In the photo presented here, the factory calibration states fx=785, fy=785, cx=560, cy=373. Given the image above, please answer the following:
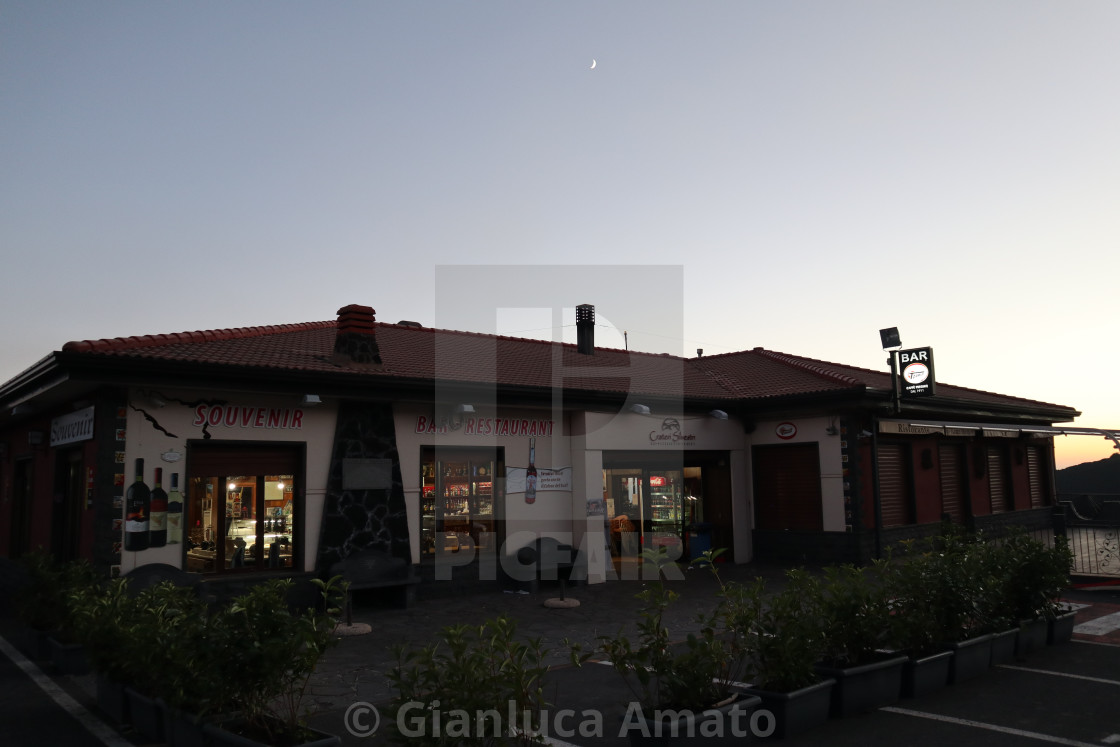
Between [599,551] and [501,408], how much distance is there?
342 centimetres

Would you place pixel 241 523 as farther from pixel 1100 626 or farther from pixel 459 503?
pixel 1100 626

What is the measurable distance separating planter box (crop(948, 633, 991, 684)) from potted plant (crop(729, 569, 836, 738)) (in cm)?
181

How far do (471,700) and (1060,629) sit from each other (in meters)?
8.03

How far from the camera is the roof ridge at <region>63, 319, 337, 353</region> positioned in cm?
1056

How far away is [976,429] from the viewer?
2036cm

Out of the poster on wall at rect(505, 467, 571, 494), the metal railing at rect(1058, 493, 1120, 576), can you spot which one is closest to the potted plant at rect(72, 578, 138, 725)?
the poster on wall at rect(505, 467, 571, 494)

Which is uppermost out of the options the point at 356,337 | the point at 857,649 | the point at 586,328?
the point at 586,328

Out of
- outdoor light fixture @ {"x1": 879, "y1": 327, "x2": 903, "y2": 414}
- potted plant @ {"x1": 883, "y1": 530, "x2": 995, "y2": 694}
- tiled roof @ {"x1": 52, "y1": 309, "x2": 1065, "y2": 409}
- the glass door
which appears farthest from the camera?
the glass door

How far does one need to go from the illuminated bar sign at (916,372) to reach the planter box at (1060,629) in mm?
8164

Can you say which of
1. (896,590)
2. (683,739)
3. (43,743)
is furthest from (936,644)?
(43,743)

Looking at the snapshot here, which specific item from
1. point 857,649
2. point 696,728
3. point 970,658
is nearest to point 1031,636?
point 970,658

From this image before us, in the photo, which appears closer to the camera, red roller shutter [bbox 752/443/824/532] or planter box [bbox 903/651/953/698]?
planter box [bbox 903/651/953/698]

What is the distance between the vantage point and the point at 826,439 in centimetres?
1720

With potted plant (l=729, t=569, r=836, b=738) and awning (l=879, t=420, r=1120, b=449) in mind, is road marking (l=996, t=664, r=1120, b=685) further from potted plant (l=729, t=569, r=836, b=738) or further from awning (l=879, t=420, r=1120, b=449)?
awning (l=879, t=420, r=1120, b=449)
